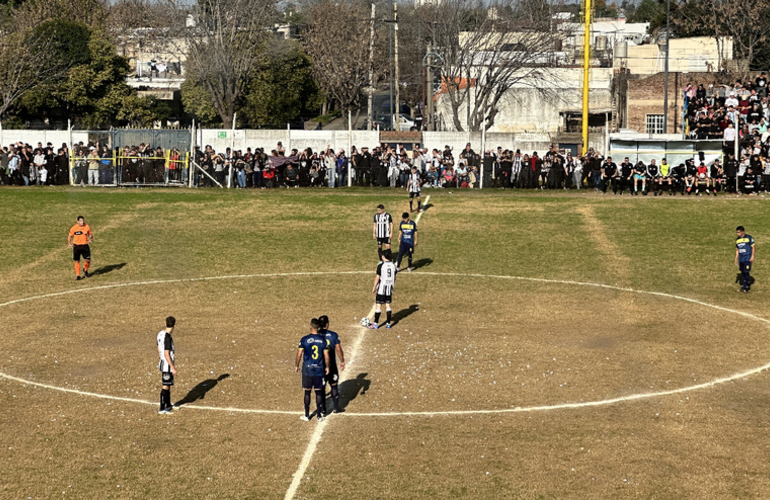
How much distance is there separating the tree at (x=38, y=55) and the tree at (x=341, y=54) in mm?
22324

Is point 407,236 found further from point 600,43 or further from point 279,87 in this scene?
point 600,43

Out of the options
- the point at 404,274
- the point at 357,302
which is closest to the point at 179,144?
the point at 404,274

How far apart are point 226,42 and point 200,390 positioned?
202 ft

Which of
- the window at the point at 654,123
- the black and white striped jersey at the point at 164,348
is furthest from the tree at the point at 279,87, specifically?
the black and white striped jersey at the point at 164,348

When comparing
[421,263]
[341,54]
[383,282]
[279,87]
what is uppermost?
[341,54]

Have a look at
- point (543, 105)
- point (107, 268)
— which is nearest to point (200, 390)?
point (107, 268)

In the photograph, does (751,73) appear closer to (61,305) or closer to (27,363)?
(61,305)

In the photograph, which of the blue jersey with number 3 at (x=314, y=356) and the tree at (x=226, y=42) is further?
the tree at (x=226, y=42)

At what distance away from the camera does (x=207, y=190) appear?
50.1 metres

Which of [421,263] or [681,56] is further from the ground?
[681,56]

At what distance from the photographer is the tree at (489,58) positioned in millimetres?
74250

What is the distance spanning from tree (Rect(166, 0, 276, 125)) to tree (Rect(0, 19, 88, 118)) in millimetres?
8099

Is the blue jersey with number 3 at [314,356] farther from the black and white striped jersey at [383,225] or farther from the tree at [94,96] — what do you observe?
the tree at [94,96]

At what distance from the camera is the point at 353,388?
1980 centimetres
